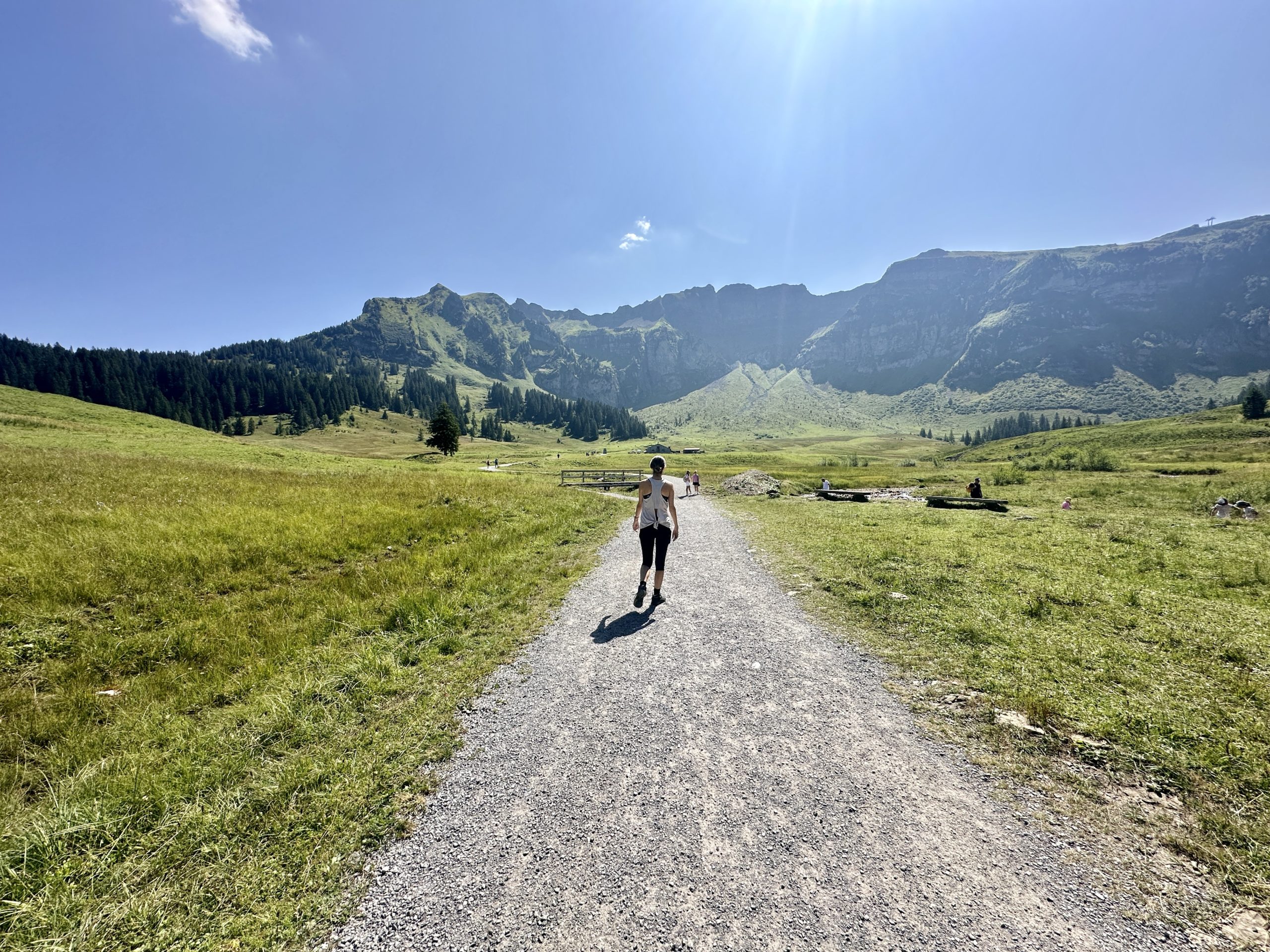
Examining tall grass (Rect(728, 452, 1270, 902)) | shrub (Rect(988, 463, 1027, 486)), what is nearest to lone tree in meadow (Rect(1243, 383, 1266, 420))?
shrub (Rect(988, 463, 1027, 486))

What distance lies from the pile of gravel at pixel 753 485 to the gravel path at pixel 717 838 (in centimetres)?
3142

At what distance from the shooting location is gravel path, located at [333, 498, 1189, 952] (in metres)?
3.46

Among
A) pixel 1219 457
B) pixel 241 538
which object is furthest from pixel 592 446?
pixel 241 538

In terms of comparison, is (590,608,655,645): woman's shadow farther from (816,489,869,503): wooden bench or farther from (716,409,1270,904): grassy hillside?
(816,489,869,503): wooden bench

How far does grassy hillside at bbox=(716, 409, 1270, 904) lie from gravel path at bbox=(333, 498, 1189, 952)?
1065 mm

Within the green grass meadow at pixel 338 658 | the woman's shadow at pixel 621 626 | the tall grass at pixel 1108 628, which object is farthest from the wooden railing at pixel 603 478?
the woman's shadow at pixel 621 626

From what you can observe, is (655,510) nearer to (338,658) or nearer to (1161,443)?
(338,658)

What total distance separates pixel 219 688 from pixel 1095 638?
47.6ft

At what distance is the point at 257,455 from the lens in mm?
40062

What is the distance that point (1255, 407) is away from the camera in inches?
4023

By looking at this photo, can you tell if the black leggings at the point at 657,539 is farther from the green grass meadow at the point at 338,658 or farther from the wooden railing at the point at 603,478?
the wooden railing at the point at 603,478

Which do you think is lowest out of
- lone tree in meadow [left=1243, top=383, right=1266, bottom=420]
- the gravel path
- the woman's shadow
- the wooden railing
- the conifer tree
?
the wooden railing

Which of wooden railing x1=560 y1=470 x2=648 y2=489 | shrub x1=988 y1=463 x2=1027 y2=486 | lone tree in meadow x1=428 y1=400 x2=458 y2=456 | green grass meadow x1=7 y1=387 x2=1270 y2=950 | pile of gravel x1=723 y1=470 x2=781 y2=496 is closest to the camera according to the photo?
green grass meadow x1=7 y1=387 x2=1270 y2=950

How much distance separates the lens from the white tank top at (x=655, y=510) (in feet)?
35.7
